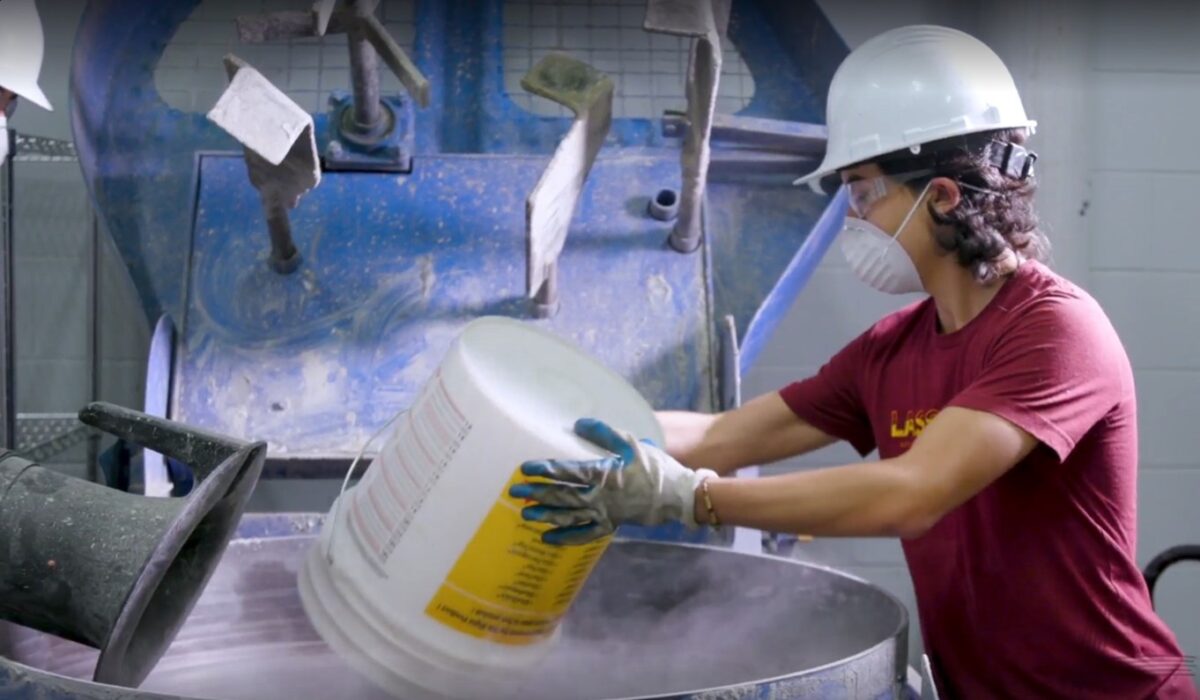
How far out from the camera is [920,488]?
1092mm

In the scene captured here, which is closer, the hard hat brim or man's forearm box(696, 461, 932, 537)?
man's forearm box(696, 461, 932, 537)

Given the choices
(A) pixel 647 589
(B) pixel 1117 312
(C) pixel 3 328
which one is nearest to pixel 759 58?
(B) pixel 1117 312

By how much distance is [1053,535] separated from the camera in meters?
1.20

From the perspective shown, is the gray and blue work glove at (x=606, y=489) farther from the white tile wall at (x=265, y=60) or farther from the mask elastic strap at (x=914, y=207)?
the white tile wall at (x=265, y=60)

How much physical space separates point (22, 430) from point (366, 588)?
1.72m

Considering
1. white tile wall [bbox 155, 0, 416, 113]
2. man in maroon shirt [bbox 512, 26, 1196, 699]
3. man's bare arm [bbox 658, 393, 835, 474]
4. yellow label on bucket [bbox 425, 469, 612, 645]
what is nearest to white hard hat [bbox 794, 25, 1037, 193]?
man in maroon shirt [bbox 512, 26, 1196, 699]

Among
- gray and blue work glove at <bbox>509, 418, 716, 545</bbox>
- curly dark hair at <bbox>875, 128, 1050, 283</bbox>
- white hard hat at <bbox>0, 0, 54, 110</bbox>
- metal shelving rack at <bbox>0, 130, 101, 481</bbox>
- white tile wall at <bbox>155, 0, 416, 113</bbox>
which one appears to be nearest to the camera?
gray and blue work glove at <bbox>509, 418, 716, 545</bbox>

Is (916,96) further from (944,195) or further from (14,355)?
(14,355)

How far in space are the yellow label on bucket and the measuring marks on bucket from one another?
6cm

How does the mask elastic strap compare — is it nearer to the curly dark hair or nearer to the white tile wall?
the curly dark hair

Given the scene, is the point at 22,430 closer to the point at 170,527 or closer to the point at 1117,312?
the point at 170,527

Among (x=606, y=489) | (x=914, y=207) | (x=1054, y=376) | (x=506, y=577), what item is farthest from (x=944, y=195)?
(x=506, y=577)

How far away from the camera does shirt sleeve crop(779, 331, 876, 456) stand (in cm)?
149

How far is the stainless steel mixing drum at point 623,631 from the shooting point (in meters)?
1.29
